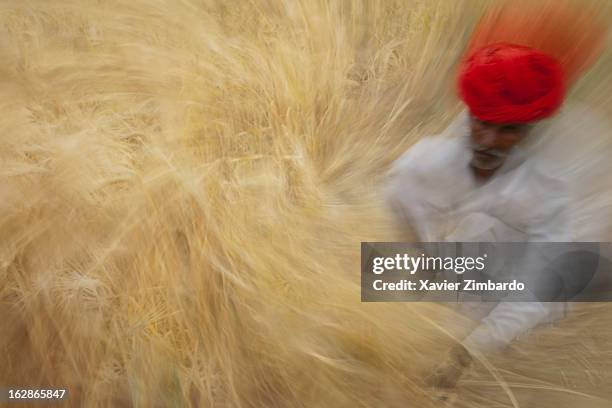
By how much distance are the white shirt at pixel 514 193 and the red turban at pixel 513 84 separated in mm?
103

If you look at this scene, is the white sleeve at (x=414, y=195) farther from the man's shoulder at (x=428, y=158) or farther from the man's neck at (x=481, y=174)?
the man's neck at (x=481, y=174)

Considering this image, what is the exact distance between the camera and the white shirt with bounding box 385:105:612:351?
5.60 feet

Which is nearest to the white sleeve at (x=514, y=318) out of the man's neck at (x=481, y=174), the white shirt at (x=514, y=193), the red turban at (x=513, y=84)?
the white shirt at (x=514, y=193)

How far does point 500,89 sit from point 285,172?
0.58 m

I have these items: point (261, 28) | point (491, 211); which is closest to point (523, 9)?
point (491, 211)

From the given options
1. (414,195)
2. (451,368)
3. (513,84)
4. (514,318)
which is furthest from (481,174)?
(451,368)

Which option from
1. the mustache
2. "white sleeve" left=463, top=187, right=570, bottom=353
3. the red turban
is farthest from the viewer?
"white sleeve" left=463, top=187, right=570, bottom=353

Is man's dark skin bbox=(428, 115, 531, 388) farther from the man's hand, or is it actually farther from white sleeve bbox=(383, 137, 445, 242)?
white sleeve bbox=(383, 137, 445, 242)

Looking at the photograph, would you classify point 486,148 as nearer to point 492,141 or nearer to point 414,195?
point 492,141

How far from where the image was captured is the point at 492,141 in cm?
166

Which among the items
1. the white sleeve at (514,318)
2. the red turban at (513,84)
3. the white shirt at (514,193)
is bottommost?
the white sleeve at (514,318)

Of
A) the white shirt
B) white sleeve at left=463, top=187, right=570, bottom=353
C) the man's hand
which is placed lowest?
the man's hand

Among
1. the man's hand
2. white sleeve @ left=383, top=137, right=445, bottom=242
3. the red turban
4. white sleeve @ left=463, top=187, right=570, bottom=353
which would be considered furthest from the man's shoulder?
the man's hand

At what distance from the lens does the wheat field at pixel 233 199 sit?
71.9 inches
